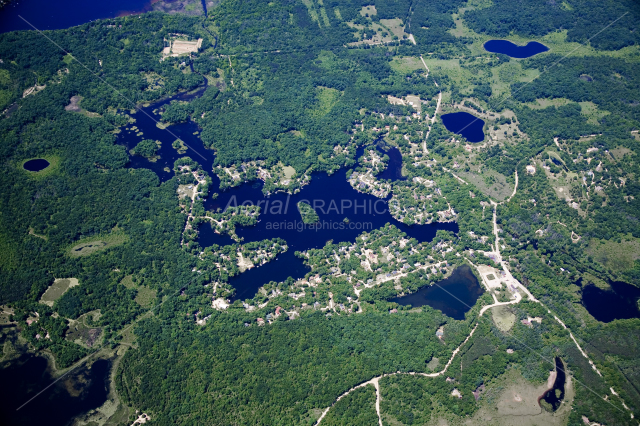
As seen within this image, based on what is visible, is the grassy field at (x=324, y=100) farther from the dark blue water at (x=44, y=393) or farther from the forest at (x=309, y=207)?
the dark blue water at (x=44, y=393)

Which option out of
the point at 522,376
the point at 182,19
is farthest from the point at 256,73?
the point at 522,376

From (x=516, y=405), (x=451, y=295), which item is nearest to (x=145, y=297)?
(x=451, y=295)

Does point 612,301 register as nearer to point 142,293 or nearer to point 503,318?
point 503,318

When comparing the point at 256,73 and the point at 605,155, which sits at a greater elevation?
the point at 256,73

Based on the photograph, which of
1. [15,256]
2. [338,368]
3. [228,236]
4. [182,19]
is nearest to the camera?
[338,368]

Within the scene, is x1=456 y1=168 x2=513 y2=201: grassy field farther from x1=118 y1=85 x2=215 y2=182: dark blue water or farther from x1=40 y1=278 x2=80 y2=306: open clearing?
x1=40 y1=278 x2=80 y2=306: open clearing

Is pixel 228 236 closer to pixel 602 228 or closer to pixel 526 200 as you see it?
pixel 526 200

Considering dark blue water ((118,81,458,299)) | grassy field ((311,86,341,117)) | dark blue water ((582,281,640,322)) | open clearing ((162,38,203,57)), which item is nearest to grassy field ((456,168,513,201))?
dark blue water ((118,81,458,299))

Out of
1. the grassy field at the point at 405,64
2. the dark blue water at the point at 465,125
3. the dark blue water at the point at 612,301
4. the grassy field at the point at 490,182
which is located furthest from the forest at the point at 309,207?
the dark blue water at the point at 465,125
